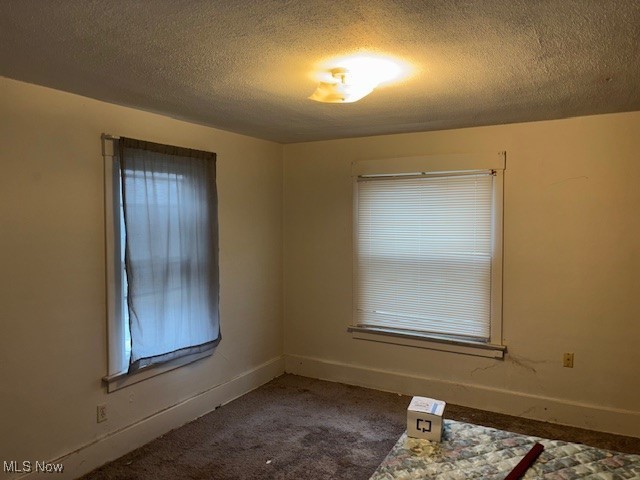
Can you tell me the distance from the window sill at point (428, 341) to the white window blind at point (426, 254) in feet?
0.16

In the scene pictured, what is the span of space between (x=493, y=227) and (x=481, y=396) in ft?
4.30

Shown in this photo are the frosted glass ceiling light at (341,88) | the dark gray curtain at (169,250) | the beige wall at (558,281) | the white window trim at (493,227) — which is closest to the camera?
the frosted glass ceiling light at (341,88)

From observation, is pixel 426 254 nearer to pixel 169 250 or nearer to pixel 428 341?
pixel 428 341

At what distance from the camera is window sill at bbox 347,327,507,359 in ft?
11.3

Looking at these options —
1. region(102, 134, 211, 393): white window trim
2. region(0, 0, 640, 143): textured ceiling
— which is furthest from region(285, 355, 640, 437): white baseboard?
region(0, 0, 640, 143): textured ceiling

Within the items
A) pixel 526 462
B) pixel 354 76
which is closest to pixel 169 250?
pixel 354 76

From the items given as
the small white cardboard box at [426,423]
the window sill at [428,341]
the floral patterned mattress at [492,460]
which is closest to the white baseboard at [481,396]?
the window sill at [428,341]

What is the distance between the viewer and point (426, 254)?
3.65m

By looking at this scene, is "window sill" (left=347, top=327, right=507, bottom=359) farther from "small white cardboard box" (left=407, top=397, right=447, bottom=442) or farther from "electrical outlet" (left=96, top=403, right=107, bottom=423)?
"electrical outlet" (left=96, top=403, right=107, bottom=423)

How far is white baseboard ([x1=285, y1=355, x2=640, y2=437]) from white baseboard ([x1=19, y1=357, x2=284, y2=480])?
48 centimetres

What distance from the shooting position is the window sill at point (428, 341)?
3.44 metres

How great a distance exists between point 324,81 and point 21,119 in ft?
5.10

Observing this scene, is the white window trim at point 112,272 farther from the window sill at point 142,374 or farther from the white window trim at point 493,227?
the white window trim at point 493,227

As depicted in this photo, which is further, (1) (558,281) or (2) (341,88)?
(1) (558,281)
